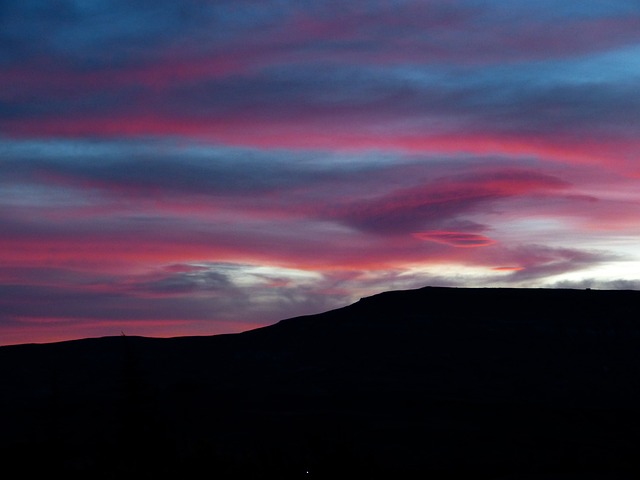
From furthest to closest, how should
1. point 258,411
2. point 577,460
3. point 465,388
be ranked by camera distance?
point 465,388 < point 258,411 < point 577,460

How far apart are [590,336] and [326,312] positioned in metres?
45.1

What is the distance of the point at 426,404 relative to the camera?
103 metres

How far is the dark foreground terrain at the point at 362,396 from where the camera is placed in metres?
65.3

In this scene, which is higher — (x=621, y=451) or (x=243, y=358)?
(x=243, y=358)

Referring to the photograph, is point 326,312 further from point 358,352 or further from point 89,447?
point 89,447

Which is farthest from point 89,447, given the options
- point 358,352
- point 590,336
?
point 590,336

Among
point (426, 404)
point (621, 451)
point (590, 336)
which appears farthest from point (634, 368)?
point (621, 451)

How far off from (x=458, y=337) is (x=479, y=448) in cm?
5509

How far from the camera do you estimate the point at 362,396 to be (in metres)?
107

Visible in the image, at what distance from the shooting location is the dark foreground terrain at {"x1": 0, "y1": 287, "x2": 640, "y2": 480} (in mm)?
65312

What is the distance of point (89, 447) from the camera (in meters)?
78.8

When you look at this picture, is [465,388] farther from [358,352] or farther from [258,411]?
[258,411]

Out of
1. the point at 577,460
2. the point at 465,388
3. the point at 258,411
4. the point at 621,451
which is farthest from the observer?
the point at 465,388

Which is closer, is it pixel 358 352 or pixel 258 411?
pixel 258 411
